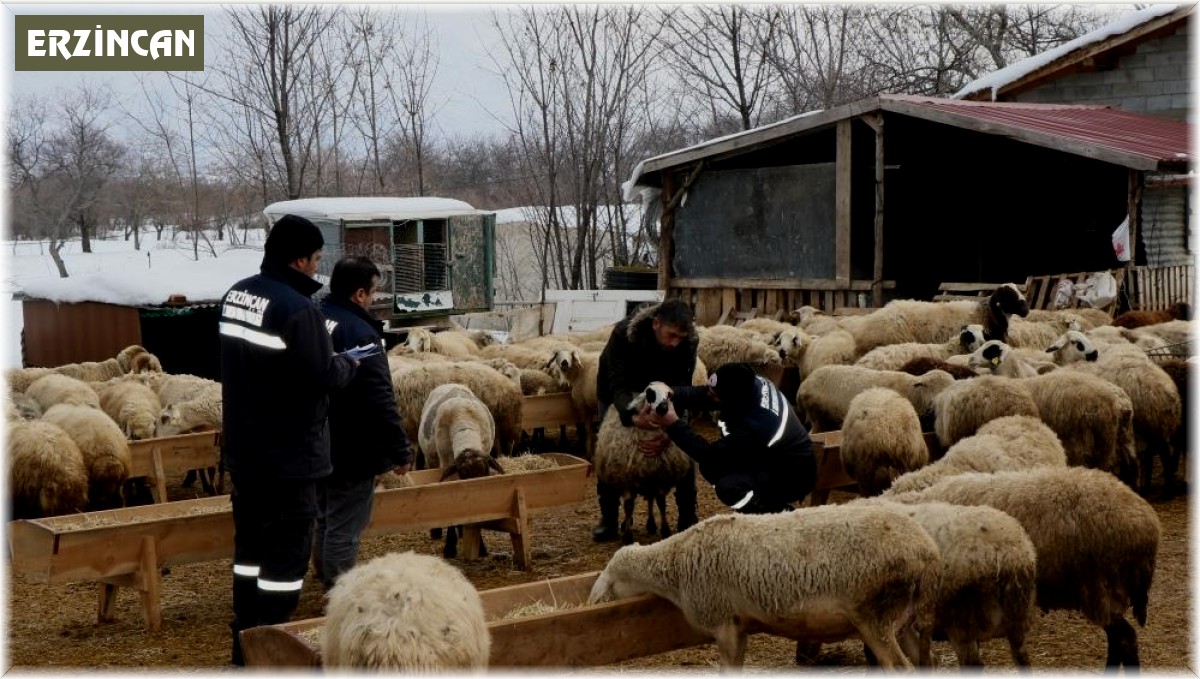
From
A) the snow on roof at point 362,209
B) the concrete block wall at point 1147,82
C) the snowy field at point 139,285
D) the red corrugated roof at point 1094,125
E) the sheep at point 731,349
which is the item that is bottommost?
the sheep at point 731,349

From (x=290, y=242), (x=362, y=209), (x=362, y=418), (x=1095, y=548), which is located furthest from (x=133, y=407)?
(x=362, y=209)

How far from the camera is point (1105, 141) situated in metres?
19.0

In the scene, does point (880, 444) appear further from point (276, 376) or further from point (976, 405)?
point (276, 376)

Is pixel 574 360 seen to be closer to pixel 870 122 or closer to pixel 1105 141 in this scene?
pixel 870 122

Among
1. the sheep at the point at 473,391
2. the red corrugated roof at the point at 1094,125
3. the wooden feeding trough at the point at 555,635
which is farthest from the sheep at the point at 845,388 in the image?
Answer: the red corrugated roof at the point at 1094,125

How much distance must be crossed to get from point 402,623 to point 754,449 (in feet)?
11.1

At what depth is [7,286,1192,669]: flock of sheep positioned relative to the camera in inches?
216

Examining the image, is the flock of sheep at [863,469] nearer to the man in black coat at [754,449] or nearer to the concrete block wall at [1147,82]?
the man in black coat at [754,449]

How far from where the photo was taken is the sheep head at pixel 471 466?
29.5 ft

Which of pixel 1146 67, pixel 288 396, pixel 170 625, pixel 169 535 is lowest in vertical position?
pixel 170 625

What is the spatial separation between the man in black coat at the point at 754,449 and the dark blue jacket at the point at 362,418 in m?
1.85

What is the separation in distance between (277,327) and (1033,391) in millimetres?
6175

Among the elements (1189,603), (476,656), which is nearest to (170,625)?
(476,656)

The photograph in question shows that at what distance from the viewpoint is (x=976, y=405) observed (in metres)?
9.48
